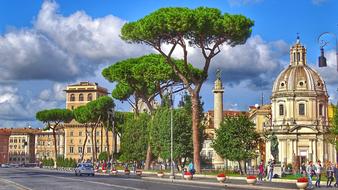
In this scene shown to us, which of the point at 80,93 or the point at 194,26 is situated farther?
the point at 80,93

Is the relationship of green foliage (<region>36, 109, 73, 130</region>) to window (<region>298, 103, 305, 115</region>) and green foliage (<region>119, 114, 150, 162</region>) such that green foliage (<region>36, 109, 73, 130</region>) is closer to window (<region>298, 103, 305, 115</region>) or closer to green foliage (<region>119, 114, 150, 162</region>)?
green foliage (<region>119, 114, 150, 162</region>)

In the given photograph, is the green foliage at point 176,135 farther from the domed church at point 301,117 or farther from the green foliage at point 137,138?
the domed church at point 301,117

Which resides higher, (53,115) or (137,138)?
(53,115)

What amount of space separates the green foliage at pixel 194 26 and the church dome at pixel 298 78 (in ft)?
148

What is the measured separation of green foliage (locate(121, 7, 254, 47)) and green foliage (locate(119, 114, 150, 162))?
85.1 ft

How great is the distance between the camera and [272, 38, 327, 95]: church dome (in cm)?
9425

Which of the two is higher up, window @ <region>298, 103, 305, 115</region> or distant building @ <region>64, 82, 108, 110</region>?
distant building @ <region>64, 82, 108, 110</region>

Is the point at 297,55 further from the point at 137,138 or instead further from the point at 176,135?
the point at 176,135

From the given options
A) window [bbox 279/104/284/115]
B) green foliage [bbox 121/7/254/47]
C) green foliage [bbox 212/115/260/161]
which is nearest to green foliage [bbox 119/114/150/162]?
green foliage [bbox 212/115/260/161]

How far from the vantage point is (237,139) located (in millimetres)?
55688

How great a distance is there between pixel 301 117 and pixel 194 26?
163 feet

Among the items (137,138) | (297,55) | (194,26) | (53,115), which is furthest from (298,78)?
(53,115)

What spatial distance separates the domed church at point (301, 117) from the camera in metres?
92.5

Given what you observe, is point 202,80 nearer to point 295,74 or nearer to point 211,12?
point 211,12
